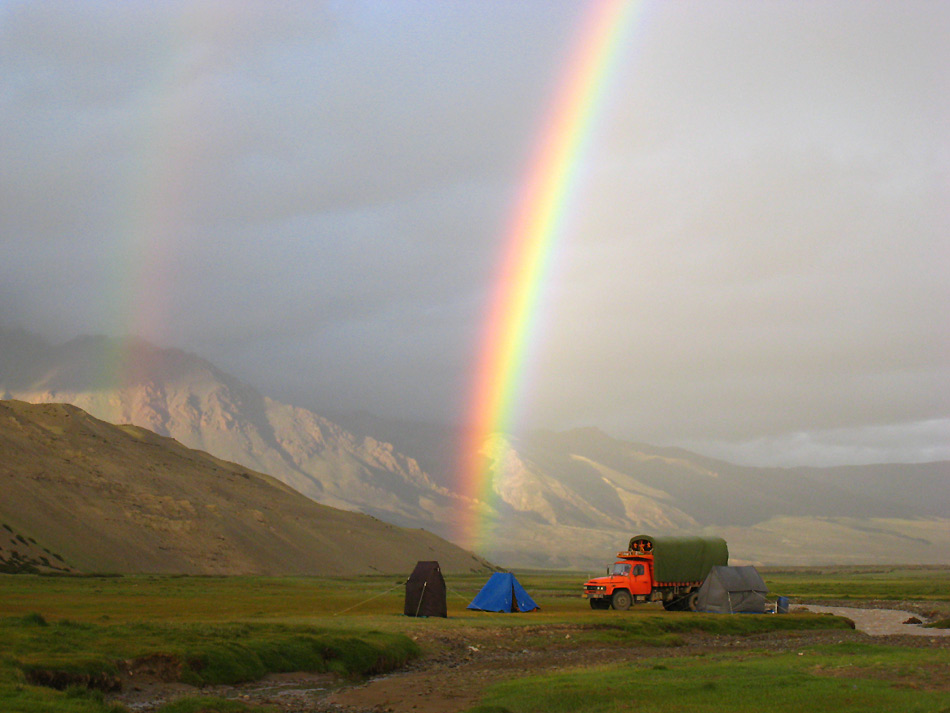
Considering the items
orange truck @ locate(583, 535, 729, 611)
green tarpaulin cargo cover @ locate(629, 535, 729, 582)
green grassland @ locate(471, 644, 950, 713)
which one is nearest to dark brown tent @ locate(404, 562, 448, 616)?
orange truck @ locate(583, 535, 729, 611)

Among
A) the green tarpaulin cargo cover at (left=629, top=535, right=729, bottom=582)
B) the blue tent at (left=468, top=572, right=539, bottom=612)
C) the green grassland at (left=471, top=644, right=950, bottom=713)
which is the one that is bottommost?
the green grassland at (left=471, top=644, right=950, bottom=713)

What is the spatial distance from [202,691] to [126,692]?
2.27 metres

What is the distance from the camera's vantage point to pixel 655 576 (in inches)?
2207

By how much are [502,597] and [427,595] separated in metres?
8.36

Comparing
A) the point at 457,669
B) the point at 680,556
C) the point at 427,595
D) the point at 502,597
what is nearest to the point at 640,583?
the point at 680,556

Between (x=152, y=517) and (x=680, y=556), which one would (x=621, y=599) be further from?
(x=152, y=517)

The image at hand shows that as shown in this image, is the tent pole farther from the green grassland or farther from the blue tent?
the green grassland

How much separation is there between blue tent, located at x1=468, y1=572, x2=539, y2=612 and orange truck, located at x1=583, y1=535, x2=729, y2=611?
16.8 feet

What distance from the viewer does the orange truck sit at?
184 ft

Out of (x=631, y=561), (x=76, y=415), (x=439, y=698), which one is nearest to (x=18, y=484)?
(x=76, y=415)

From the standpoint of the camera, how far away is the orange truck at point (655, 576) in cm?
5603

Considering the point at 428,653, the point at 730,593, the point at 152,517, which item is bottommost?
the point at 428,653

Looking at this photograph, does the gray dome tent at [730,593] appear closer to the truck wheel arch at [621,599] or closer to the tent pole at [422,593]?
the truck wheel arch at [621,599]

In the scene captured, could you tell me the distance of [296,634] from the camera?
3269 cm
